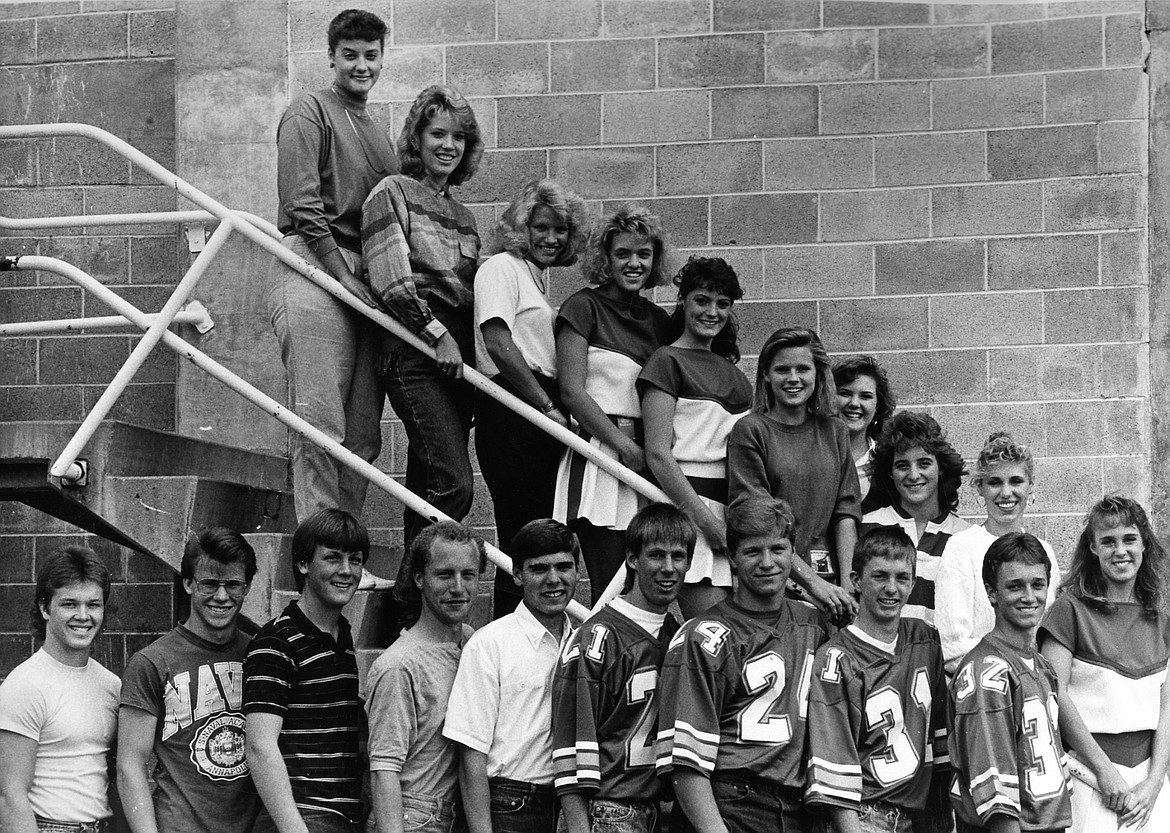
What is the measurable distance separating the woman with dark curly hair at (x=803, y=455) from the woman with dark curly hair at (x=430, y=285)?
2.72 ft

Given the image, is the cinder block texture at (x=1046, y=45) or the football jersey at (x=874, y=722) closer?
the football jersey at (x=874, y=722)

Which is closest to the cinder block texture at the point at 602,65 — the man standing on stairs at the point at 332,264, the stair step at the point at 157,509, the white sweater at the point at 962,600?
the man standing on stairs at the point at 332,264

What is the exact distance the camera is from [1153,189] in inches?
241

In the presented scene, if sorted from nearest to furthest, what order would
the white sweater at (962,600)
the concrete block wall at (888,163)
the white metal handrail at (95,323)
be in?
the white sweater at (962,600) < the white metal handrail at (95,323) < the concrete block wall at (888,163)

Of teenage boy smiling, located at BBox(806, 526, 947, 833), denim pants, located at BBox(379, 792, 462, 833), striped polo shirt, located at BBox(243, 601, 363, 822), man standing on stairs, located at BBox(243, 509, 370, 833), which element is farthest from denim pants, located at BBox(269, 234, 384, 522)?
teenage boy smiling, located at BBox(806, 526, 947, 833)

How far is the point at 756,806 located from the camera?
3791 mm

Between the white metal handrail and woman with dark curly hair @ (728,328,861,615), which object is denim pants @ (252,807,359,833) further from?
the white metal handrail

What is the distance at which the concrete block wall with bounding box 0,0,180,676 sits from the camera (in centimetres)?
652

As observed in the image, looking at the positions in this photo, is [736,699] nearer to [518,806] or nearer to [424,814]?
[518,806]

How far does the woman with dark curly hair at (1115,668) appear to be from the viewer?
4074mm

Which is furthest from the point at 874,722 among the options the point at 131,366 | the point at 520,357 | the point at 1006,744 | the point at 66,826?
the point at 131,366

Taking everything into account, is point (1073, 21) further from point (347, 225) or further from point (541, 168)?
point (347, 225)

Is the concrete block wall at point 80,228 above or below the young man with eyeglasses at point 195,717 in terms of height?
above

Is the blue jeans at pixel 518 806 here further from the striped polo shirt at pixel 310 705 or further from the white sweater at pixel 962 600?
the white sweater at pixel 962 600
